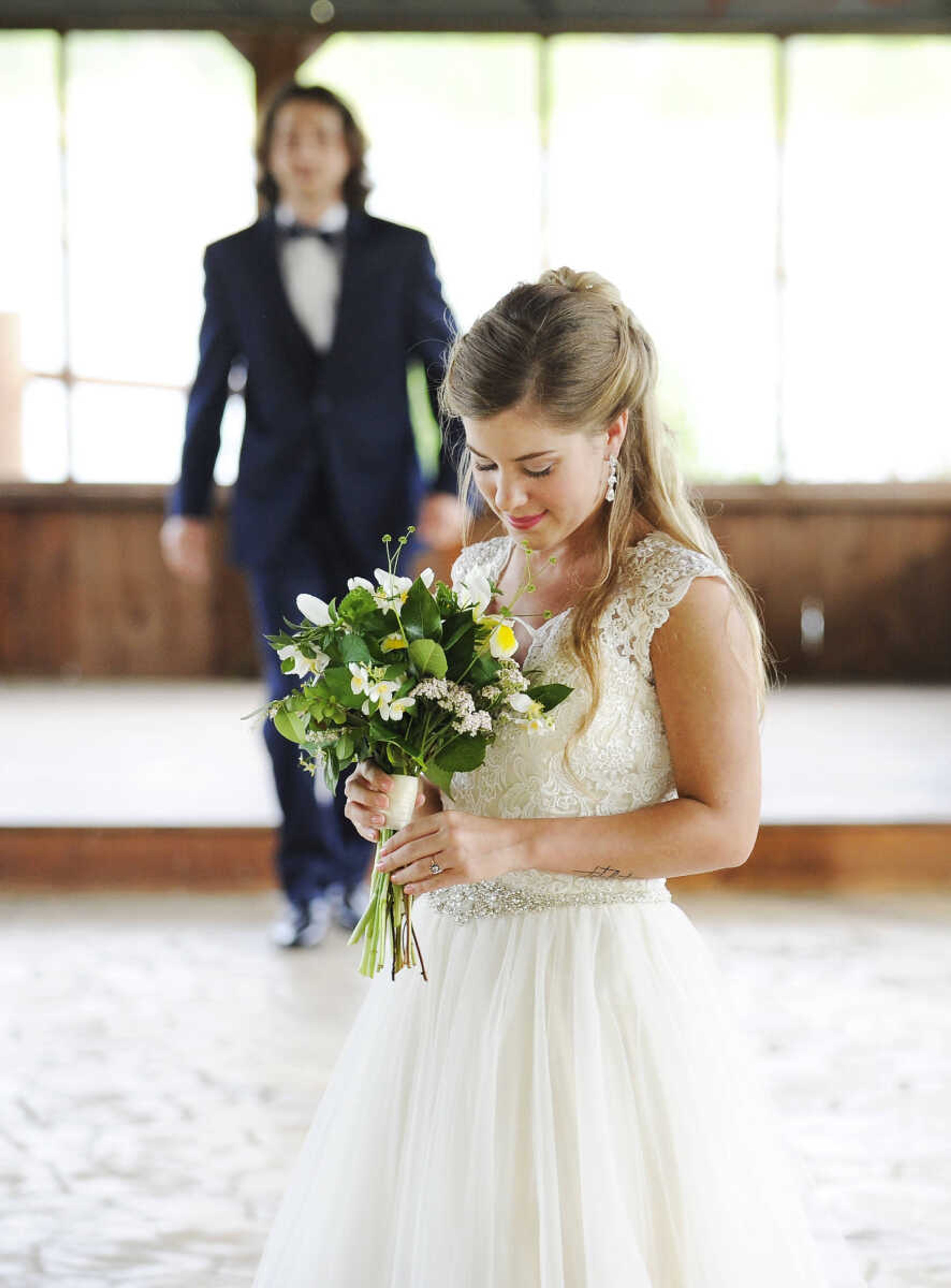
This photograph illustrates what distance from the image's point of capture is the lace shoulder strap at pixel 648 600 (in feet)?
4.81

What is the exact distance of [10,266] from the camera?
23.5ft

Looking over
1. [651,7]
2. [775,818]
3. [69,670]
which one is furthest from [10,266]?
[775,818]

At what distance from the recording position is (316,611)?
1416mm

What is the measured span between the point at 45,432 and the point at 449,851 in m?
6.27

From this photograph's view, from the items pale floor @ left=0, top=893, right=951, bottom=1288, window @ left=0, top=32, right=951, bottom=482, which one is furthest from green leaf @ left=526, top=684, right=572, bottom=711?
window @ left=0, top=32, right=951, bottom=482

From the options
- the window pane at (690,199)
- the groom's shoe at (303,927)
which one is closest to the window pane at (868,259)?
the window pane at (690,199)

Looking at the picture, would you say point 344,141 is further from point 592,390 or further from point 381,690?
point 381,690

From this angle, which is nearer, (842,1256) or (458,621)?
(458,621)

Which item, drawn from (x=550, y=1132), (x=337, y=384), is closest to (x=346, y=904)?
(x=337, y=384)

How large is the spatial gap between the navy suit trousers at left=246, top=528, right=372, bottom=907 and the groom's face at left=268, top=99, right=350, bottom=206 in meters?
0.72

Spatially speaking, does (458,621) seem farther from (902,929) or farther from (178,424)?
(178,424)

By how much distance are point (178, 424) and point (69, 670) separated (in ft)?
4.15

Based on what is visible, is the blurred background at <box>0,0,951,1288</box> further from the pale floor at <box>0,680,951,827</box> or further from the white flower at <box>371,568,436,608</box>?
the white flower at <box>371,568,436,608</box>

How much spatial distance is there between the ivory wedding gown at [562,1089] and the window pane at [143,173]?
594cm
